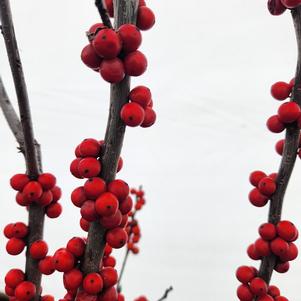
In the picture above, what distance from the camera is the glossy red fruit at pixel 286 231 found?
0.78 meters

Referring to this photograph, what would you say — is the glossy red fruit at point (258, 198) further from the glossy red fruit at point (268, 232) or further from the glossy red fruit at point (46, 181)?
the glossy red fruit at point (46, 181)

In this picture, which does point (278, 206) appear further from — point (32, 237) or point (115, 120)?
point (32, 237)

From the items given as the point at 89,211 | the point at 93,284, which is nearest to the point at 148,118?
the point at 89,211

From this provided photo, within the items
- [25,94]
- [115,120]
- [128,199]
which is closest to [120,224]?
[128,199]

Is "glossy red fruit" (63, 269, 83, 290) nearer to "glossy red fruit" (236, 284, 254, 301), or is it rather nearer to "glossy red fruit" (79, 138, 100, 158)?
"glossy red fruit" (79, 138, 100, 158)

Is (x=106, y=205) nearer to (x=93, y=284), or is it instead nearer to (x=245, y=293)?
(x=93, y=284)

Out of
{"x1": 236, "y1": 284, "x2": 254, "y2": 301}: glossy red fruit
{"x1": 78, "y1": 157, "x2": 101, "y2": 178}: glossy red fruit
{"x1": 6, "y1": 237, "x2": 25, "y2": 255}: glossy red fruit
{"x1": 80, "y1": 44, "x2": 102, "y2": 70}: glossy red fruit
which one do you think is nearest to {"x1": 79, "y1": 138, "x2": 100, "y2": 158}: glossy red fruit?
{"x1": 78, "y1": 157, "x2": 101, "y2": 178}: glossy red fruit

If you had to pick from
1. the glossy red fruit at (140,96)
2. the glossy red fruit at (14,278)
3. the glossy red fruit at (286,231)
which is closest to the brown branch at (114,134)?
the glossy red fruit at (140,96)

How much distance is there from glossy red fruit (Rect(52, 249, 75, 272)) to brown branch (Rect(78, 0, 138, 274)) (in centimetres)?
3

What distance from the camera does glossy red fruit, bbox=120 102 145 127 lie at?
0.54m

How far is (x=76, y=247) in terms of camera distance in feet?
2.16

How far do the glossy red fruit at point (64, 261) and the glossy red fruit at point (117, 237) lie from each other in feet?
0.27

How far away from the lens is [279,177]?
2.56ft

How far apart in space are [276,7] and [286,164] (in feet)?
1.03
